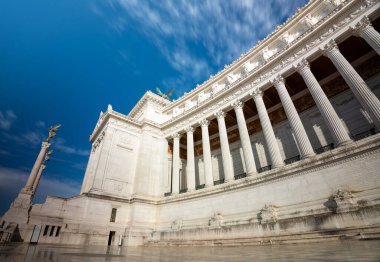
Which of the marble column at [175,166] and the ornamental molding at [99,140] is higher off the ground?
the ornamental molding at [99,140]

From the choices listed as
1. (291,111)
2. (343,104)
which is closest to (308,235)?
(291,111)

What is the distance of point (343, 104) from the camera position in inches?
802

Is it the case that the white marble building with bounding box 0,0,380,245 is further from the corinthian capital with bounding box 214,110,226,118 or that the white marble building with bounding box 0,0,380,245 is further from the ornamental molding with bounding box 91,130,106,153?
the ornamental molding with bounding box 91,130,106,153

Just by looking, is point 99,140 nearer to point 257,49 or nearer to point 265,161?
point 265,161

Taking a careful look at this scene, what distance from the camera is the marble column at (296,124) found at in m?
15.6

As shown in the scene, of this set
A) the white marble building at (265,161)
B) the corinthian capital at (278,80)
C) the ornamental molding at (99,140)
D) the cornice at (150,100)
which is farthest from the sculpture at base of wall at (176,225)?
the cornice at (150,100)

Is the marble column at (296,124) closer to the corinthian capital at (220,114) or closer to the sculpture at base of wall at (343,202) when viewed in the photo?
the sculpture at base of wall at (343,202)

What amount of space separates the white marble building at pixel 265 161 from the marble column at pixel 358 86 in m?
0.08

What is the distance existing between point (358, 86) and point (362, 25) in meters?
5.48

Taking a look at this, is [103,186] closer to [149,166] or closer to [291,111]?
[149,166]

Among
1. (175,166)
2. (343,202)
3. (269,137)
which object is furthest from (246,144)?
(175,166)

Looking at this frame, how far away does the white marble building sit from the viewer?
1273 centimetres

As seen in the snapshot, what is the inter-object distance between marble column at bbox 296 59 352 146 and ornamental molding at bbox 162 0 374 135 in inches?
46.4

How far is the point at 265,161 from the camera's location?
24.7m
